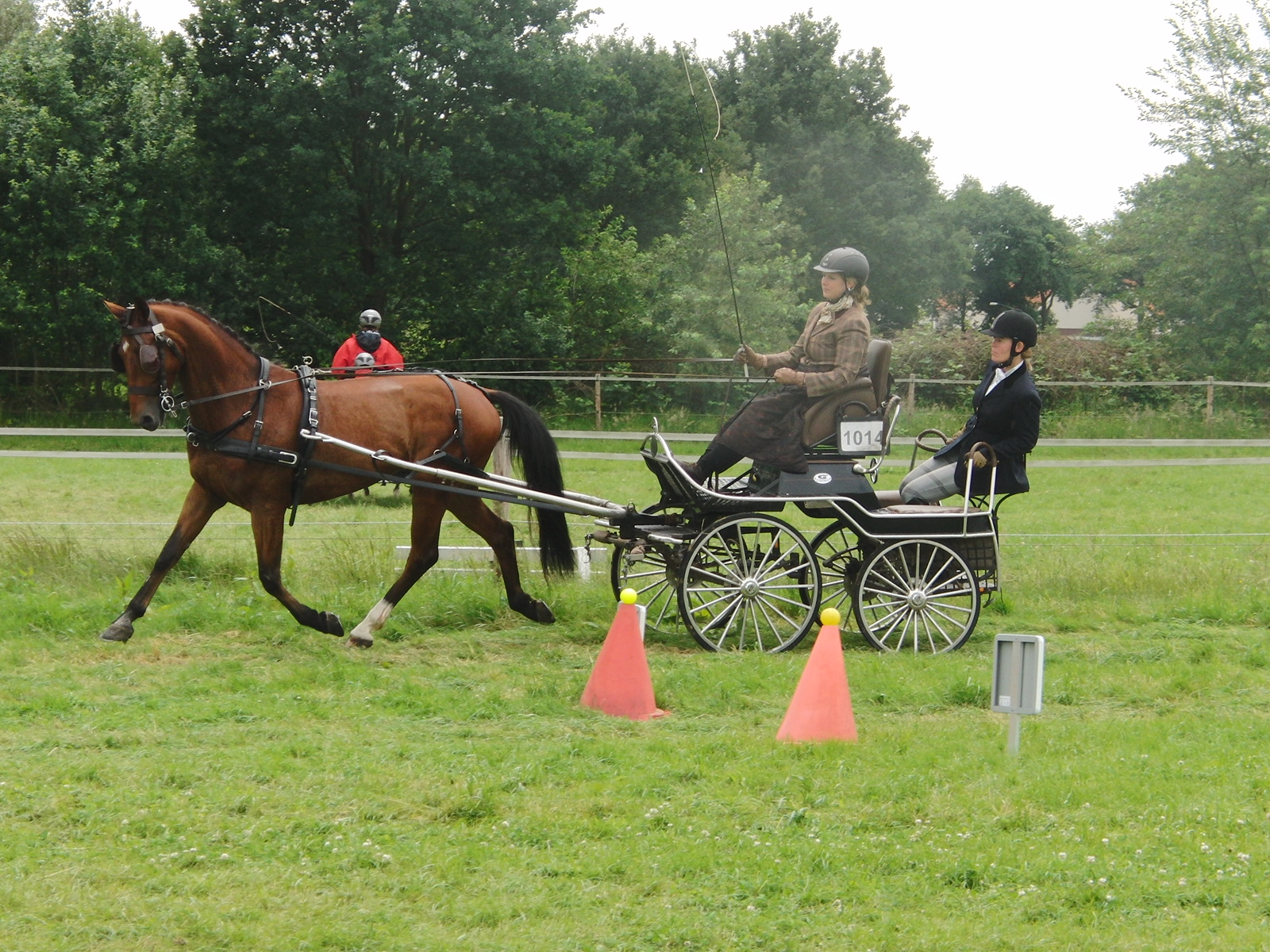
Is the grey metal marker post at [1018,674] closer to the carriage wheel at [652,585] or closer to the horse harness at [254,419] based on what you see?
the carriage wheel at [652,585]

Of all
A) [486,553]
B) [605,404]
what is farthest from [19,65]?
[486,553]

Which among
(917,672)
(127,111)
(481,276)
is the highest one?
(127,111)

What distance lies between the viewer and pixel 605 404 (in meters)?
23.3

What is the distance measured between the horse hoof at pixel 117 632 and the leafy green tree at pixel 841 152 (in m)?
40.2

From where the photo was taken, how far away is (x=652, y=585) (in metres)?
8.44

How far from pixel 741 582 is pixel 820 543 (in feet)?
1.71

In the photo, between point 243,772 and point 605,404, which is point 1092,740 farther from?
point 605,404

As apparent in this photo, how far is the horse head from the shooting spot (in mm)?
7156

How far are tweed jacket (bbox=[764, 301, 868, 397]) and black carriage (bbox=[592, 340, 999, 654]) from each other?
154 mm

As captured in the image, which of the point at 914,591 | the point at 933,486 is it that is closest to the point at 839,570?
the point at 914,591

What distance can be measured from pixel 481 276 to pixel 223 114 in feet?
18.6

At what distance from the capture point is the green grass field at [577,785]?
3873 mm

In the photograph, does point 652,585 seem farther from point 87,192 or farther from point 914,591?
point 87,192

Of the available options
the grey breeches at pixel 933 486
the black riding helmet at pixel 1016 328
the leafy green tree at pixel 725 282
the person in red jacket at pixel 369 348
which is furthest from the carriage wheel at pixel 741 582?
the leafy green tree at pixel 725 282
